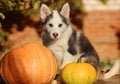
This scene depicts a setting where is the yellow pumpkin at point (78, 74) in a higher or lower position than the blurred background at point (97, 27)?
higher

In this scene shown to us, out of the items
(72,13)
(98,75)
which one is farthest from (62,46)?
(72,13)

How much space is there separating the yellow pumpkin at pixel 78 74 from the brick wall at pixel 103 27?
452 centimetres

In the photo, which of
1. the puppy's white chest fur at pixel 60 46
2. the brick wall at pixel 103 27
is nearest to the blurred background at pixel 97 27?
the brick wall at pixel 103 27

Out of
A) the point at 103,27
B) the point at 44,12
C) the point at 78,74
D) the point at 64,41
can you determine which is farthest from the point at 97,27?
the point at 78,74

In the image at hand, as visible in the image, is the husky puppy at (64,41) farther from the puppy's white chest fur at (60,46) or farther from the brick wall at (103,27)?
the brick wall at (103,27)

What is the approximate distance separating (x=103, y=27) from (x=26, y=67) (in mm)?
4816

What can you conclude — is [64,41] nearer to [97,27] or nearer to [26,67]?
[26,67]

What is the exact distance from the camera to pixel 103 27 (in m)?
8.12

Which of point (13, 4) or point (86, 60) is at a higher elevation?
point (13, 4)

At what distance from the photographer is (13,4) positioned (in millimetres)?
4953

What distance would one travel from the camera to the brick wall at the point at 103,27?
8070 millimetres

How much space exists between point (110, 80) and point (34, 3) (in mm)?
1898

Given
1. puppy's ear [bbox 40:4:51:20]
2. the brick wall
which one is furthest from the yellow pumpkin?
the brick wall

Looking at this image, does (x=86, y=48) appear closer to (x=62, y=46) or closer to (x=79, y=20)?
(x=62, y=46)
